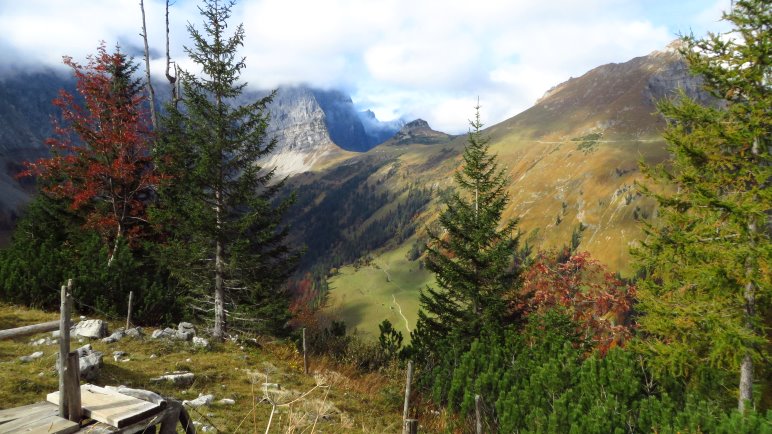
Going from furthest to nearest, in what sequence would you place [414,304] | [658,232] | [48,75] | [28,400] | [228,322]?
1. [48,75]
2. [414,304]
3. [228,322]
4. [658,232]
5. [28,400]

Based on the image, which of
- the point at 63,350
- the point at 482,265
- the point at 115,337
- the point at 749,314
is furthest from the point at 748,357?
the point at 115,337

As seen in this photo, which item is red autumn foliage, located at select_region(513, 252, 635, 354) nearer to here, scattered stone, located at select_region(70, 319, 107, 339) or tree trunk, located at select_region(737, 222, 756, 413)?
tree trunk, located at select_region(737, 222, 756, 413)

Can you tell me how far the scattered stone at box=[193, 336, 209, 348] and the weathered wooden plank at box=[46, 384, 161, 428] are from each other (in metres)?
7.68

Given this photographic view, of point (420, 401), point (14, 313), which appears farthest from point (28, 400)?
point (420, 401)

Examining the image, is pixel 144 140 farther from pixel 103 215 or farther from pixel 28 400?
pixel 28 400

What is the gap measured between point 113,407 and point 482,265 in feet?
48.2

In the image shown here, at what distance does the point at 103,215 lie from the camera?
18.3 m

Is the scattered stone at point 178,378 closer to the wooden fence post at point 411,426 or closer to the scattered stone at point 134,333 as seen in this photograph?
the scattered stone at point 134,333

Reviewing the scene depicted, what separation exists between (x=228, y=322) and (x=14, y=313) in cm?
664

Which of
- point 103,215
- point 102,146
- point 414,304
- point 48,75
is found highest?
point 48,75

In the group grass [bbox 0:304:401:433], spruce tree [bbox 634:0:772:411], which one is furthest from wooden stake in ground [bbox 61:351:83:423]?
spruce tree [bbox 634:0:772:411]

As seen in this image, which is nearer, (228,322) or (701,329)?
(701,329)

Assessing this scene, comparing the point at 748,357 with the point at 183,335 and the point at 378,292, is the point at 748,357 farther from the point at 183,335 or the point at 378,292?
the point at 378,292

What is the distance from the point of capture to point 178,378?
9578 mm
